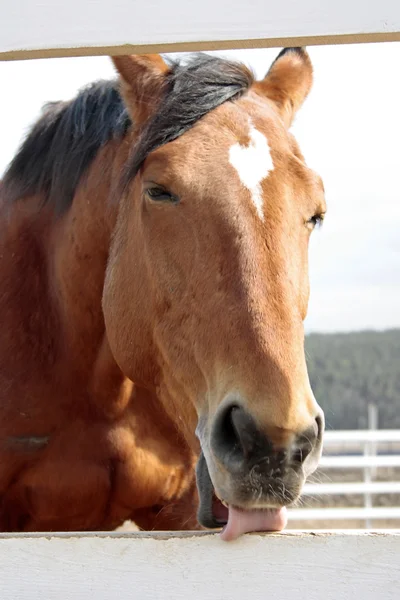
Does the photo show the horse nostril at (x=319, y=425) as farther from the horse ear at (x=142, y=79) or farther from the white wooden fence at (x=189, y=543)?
the horse ear at (x=142, y=79)

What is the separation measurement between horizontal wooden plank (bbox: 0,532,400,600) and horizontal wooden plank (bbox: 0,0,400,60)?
40.1 inches

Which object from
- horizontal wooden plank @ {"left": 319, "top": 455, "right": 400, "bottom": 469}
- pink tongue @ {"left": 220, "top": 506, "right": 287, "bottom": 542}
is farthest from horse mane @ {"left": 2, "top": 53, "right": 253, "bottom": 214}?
horizontal wooden plank @ {"left": 319, "top": 455, "right": 400, "bottom": 469}

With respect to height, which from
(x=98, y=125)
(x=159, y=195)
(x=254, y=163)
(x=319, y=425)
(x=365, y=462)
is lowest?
(x=365, y=462)

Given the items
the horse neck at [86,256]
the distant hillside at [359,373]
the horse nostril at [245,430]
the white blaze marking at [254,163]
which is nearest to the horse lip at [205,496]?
the horse nostril at [245,430]

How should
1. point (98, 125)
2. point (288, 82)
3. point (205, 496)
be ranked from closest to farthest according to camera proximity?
1. point (205, 496)
2. point (288, 82)
3. point (98, 125)

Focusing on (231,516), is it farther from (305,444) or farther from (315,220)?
(315,220)

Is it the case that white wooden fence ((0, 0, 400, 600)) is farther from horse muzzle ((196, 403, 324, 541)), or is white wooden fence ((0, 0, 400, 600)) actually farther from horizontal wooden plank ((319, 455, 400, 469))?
horizontal wooden plank ((319, 455, 400, 469))

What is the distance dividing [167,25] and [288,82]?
5.95 ft

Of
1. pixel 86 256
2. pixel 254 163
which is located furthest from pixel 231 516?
pixel 86 256

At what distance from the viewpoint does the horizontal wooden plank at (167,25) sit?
1600 mm

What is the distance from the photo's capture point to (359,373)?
5409 cm

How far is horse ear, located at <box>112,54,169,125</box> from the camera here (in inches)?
119

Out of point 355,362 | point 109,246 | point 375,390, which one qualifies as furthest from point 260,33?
point 355,362

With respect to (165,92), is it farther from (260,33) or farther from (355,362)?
(355,362)
